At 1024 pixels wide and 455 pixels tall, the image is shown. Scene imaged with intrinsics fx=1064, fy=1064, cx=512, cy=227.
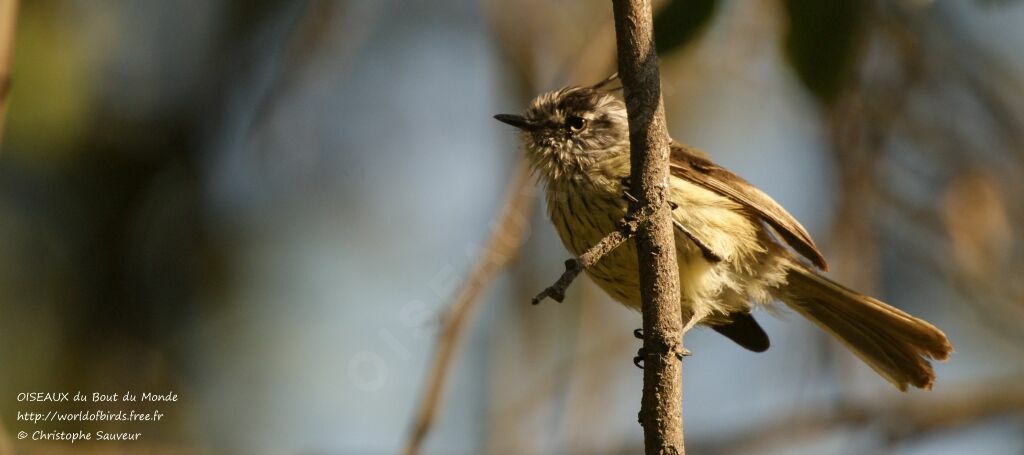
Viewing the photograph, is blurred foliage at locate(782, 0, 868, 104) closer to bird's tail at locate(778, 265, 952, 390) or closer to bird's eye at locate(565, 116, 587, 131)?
bird's eye at locate(565, 116, 587, 131)

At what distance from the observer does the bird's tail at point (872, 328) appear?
3.96 m

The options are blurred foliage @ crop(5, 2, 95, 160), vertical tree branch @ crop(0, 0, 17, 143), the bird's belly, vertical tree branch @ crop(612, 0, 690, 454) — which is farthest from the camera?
blurred foliage @ crop(5, 2, 95, 160)

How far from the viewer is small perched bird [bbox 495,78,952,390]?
369cm

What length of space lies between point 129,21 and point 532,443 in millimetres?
3218

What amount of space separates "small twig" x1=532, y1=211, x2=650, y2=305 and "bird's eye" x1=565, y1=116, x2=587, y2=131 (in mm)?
1358

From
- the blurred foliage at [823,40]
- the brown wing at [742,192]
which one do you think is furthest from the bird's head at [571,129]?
the blurred foliage at [823,40]

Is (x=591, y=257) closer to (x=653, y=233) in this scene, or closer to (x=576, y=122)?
(x=653, y=233)

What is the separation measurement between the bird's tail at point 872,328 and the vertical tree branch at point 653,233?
5.01 feet

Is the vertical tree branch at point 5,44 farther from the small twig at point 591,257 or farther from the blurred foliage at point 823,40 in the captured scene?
the blurred foliage at point 823,40

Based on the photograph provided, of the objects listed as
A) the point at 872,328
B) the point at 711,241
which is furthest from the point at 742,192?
the point at 872,328

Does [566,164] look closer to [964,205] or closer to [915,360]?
[915,360]

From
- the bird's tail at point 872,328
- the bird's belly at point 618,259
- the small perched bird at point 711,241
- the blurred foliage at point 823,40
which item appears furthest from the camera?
the bird's tail at point 872,328

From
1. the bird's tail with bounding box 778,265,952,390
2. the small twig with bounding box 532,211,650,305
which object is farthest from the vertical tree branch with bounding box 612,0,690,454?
the bird's tail with bounding box 778,265,952,390

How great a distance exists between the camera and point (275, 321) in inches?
240
